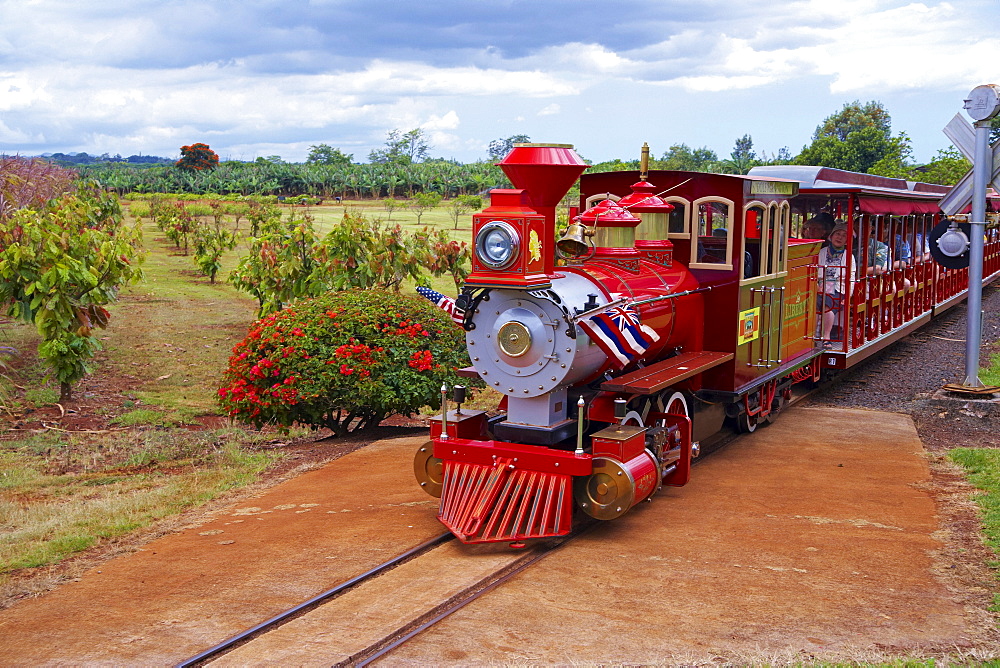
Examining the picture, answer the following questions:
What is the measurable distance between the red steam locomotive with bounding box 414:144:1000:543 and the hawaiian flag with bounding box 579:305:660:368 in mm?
13

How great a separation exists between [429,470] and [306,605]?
6.77 ft

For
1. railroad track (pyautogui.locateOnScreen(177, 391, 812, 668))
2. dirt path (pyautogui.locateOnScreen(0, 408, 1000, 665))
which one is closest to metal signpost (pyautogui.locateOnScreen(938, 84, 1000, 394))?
dirt path (pyautogui.locateOnScreen(0, 408, 1000, 665))

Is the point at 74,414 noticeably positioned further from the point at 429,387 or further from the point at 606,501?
the point at 606,501

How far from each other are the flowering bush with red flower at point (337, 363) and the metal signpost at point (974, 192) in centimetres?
656

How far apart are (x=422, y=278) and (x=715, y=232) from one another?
7.60 meters

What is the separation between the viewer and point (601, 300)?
759cm

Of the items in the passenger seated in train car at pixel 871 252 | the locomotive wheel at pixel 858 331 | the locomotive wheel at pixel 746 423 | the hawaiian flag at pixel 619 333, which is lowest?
the locomotive wheel at pixel 746 423

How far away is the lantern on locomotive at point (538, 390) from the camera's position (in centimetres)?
699

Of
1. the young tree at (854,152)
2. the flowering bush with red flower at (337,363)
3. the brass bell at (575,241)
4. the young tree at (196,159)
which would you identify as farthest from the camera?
the young tree at (196,159)

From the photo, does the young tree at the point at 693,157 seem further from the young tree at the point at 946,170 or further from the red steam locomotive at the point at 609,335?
the red steam locomotive at the point at 609,335

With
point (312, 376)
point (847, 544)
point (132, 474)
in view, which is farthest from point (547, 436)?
point (132, 474)

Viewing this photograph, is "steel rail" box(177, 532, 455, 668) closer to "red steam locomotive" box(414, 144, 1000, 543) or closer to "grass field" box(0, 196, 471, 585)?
"red steam locomotive" box(414, 144, 1000, 543)

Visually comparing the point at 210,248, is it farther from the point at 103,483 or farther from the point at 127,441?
the point at 103,483

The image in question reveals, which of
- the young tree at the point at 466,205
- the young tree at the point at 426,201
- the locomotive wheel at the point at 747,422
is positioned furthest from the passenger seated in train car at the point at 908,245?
the young tree at the point at 426,201
